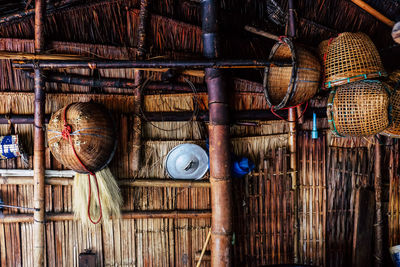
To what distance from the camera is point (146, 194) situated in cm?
300

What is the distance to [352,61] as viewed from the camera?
2.27 meters

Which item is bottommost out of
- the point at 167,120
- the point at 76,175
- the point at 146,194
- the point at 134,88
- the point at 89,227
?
the point at 89,227

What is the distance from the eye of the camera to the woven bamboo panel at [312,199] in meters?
3.08

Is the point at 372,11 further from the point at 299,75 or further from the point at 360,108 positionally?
the point at 299,75

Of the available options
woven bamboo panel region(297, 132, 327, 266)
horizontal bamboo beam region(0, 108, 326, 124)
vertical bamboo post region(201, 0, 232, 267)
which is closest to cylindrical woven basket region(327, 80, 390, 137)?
horizontal bamboo beam region(0, 108, 326, 124)

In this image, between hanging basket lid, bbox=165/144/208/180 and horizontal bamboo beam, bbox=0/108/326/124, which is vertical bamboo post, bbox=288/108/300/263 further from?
hanging basket lid, bbox=165/144/208/180

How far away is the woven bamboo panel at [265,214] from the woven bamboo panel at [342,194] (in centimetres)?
53

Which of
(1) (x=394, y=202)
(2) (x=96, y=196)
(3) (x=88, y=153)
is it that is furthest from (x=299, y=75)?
(2) (x=96, y=196)

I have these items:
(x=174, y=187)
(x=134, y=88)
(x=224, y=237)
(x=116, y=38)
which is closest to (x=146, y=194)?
(x=174, y=187)

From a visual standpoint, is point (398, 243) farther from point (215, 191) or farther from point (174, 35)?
point (174, 35)

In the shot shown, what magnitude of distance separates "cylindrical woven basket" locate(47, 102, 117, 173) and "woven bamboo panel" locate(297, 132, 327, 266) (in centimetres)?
231

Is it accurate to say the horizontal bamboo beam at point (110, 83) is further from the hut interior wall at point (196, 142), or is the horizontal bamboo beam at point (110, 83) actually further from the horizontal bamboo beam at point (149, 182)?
the horizontal bamboo beam at point (149, 182)

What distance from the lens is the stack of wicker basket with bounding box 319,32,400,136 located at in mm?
2232

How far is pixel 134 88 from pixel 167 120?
0.52 m
